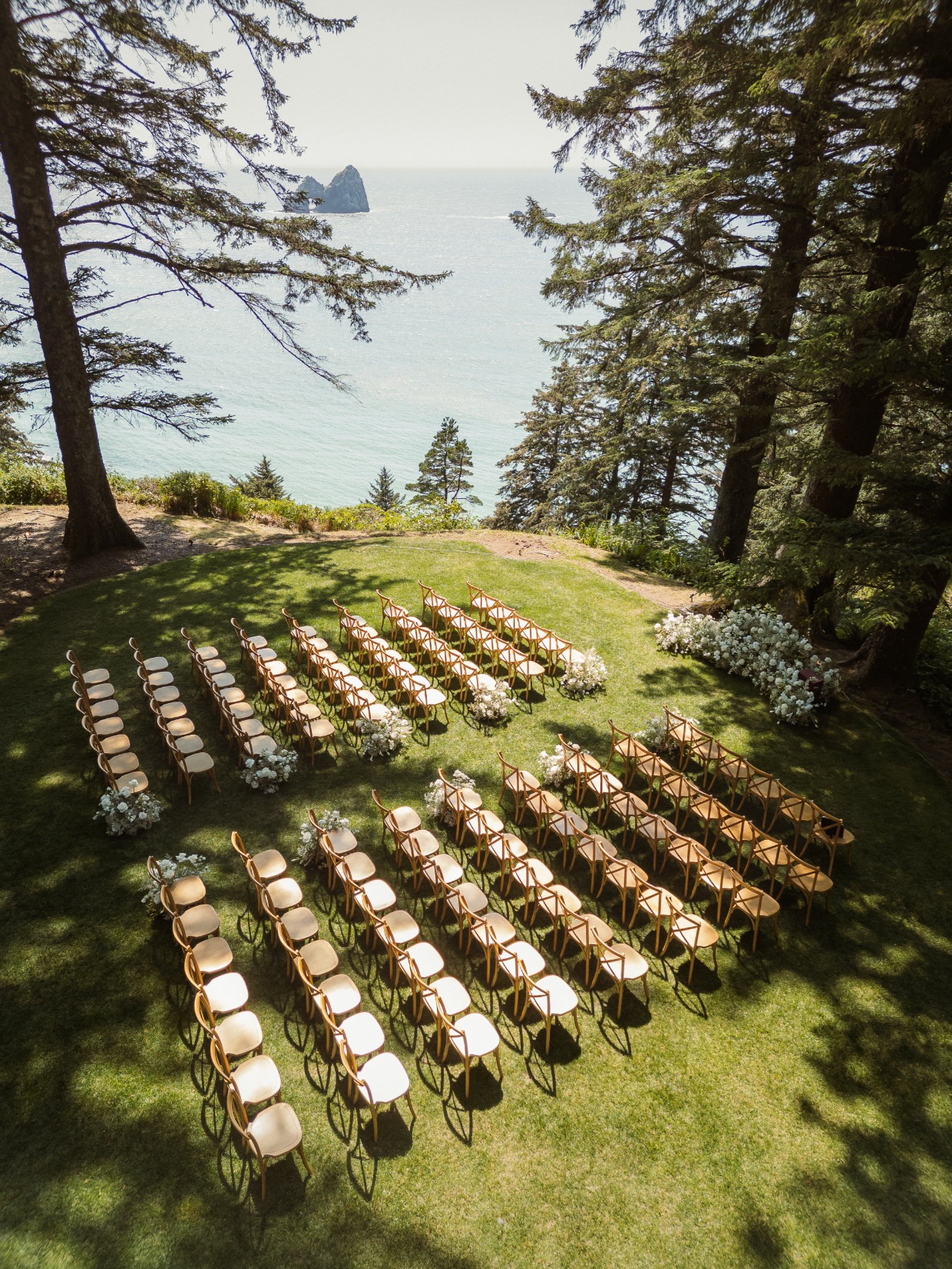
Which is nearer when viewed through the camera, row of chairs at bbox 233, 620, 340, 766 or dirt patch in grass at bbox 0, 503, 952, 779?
row of chairs at bbox 233, 620, 340, 766

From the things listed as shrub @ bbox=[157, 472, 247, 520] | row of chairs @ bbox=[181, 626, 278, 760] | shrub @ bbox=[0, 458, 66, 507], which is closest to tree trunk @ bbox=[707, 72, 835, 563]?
row of chairs @ bbox=[181, 626, 278, 760]

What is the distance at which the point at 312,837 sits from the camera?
328 inches

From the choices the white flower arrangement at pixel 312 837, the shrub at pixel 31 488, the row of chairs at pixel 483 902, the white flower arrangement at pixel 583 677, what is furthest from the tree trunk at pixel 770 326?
the shrub at pixel 31 488

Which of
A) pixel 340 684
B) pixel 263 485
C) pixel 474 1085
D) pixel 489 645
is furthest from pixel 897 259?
pixel 263 485

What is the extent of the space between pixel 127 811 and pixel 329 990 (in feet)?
12.4

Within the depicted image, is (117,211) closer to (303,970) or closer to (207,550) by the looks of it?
(207,550)

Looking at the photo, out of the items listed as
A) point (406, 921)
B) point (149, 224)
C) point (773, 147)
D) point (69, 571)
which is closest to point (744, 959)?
point (406, 921)

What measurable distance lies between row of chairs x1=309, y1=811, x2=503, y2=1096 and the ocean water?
39.1 m

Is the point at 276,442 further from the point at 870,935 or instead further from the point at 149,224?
the point at 870,935

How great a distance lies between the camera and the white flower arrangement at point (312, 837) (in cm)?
831

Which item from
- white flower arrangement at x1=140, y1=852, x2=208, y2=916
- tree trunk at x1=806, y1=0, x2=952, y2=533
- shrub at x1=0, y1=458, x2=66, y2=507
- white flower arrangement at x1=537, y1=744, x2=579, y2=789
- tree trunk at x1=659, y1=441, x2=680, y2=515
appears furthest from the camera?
tree trunk at x1=659, y1=441, x2=680, y2=515

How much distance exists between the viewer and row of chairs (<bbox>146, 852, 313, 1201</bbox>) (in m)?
5.29

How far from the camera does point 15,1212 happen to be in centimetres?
493

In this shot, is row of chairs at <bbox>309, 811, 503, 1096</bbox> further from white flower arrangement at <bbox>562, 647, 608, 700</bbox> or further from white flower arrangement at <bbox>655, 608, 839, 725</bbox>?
white flower arrangement at <bbox>655, 608, 839, 725</bbox>
